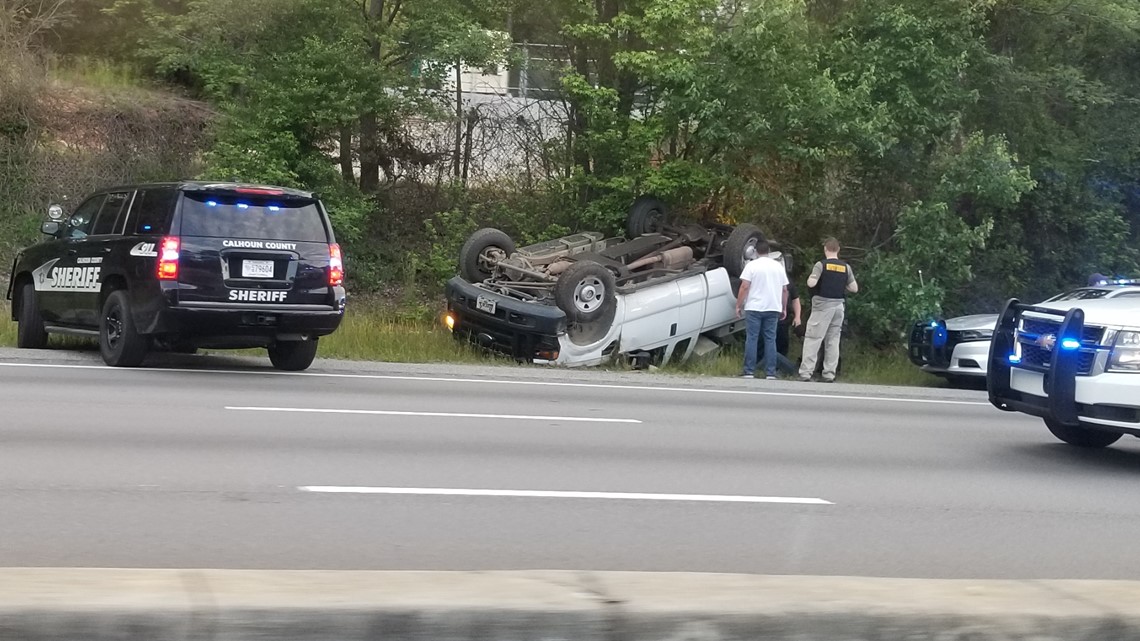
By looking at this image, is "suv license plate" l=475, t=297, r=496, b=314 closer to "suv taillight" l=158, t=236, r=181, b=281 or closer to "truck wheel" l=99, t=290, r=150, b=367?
"truck wheel" l=99, t=290, r=150, b=367

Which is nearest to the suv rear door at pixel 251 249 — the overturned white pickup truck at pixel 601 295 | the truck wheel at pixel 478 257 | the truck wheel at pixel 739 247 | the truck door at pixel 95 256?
the truck door at pixel 95 256

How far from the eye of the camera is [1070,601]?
15.9 ft

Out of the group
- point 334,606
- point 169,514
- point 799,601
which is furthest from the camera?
point 169,514

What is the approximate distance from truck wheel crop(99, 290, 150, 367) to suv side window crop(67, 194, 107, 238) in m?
1.16

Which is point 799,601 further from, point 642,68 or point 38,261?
point 642,68

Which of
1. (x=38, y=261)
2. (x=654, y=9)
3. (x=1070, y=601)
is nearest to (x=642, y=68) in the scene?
(x=654, y=9)

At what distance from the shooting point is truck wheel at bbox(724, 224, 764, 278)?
1738cm

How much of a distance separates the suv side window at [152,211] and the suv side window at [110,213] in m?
0.33

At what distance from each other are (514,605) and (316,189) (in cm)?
1731

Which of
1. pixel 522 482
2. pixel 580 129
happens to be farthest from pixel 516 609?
pixel 580 129

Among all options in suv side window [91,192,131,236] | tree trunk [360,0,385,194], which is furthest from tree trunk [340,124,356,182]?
suv side window [91,192,131,236]

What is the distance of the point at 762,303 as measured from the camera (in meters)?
16.4

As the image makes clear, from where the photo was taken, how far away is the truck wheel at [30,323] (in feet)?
49.7

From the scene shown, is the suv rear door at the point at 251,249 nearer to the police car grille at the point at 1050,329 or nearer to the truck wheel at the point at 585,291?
the truck wheel at the point at 585,291
